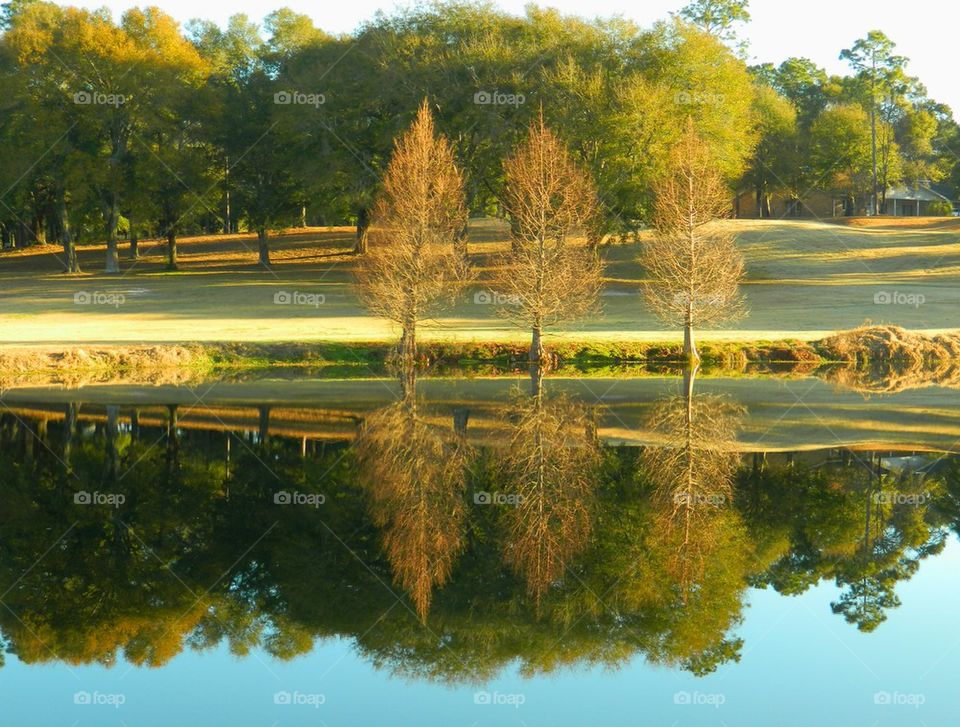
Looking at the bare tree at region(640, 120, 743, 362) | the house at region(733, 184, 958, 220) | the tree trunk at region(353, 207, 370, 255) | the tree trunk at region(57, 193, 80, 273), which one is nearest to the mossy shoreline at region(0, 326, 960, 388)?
the bare tree at region(640, 120, 743, 362)

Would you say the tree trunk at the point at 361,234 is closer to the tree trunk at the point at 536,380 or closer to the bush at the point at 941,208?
the tree trunk at the point at 536,380

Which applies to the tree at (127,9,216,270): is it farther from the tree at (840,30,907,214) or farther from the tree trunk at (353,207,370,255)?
the tree at (840,30,907,214)

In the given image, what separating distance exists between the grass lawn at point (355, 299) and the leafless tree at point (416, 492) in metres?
17.4

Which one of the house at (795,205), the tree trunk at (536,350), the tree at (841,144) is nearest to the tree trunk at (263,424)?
the tree trunk at (536,350)

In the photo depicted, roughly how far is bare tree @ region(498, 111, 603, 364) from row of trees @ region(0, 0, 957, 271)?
14.8 meters

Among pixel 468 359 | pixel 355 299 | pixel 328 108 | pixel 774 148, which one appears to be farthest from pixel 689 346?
pixel 774 148

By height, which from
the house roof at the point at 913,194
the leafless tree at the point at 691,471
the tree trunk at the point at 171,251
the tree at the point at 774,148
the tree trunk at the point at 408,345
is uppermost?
the tree at the point at 774,148

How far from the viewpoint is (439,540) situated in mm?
17062

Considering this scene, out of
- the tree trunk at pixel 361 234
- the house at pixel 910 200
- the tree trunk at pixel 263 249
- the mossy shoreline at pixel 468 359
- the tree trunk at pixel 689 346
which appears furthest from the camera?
the house at pixel 910 200

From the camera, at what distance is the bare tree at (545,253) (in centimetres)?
4028

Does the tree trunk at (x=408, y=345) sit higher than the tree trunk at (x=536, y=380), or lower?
higher

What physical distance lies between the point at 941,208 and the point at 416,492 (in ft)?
313

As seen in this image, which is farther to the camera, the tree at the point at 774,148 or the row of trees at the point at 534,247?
the tree at the point at 774,148

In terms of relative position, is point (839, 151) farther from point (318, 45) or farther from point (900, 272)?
point (318, 45)
